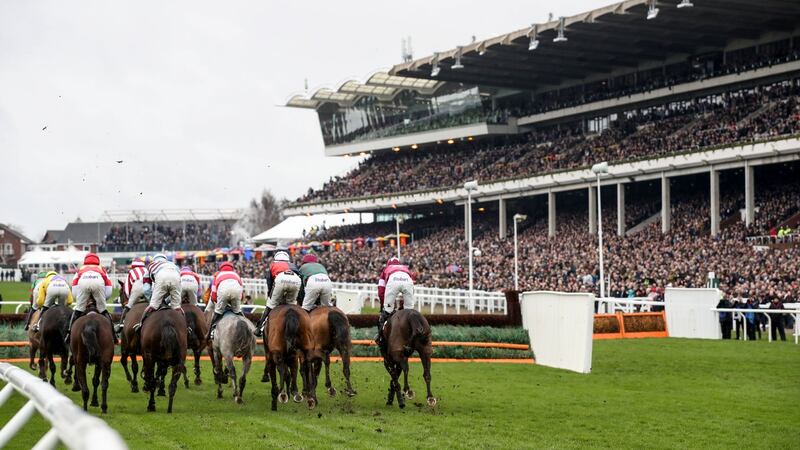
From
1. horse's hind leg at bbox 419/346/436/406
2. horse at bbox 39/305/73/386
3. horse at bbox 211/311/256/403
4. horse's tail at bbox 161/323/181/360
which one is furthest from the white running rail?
horse at bbox 39/305/73/386

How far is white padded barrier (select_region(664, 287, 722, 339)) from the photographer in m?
26.1

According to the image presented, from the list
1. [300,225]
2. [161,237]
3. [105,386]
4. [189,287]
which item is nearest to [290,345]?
[105,386]

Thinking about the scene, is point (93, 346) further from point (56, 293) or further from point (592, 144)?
point (592, 144)

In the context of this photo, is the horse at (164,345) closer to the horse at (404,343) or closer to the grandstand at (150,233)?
the horse at (404,343)

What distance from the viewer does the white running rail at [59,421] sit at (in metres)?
3.11

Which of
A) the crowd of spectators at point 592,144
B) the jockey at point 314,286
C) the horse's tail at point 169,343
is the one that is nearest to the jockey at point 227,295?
the jockey at point 314,286

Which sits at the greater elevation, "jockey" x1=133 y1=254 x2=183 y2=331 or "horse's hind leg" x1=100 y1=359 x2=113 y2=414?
"jockey" x1=133 y1=254 x2=183 y2=331

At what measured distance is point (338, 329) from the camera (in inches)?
551

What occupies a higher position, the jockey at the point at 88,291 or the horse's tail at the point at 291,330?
the jockey at the point at 88,291

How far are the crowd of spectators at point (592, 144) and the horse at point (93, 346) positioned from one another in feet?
108

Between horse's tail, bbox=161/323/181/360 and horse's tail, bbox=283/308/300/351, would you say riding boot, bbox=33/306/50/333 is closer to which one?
horse's tail, bbox=161/323/181/360

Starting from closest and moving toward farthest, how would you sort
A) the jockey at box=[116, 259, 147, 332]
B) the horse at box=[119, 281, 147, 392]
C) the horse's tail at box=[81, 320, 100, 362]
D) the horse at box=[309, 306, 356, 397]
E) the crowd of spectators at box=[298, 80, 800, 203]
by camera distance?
1. the horse's tail at box=[81, 320, 100, 362]
2. the horse at box=[309, 306, 356, 397]
3. the horse at box=[119, 281, 147, 392]
4. the jockey at box=[116, 259, 147, 332]
5. the crowd of spectators at box=[298, 80, 800, 203]

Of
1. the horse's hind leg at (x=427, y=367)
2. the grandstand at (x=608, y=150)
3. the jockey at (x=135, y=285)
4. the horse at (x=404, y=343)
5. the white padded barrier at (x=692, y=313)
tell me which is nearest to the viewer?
the horse's hind leg at (x=427, y=367)

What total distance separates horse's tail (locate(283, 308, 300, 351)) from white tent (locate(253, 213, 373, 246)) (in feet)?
195
